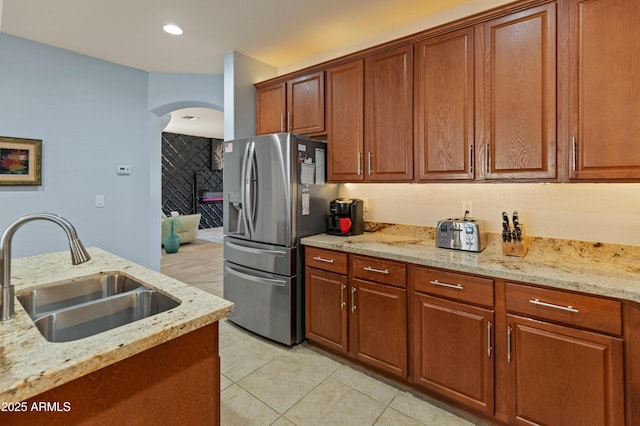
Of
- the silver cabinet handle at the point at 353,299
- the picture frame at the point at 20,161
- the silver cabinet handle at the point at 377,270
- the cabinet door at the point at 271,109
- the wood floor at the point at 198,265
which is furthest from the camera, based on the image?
the wood floor at the point at 198,265

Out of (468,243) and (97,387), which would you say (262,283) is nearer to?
(468,243)

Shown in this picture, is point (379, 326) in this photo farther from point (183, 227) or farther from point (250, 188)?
point (183, 227)

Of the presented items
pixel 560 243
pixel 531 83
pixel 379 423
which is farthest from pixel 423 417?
pixel 531 83

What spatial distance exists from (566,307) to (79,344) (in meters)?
1.92

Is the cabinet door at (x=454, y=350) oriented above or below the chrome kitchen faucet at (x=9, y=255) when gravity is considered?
below

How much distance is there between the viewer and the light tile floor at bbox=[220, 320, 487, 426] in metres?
1.81

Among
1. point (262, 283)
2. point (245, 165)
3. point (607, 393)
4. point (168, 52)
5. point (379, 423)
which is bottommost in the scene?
point (379, 423)

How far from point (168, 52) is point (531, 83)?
122 inches

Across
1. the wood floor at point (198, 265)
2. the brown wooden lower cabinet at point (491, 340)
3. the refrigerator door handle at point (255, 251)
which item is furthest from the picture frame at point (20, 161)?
the brown wooden lower cabinet at point (491, 340)

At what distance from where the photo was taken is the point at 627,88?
1.58 m

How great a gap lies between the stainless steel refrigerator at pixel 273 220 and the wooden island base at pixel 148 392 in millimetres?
1446

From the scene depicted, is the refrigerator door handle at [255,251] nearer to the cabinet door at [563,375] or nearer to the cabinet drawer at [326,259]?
the cabinet drawer at [326,259]

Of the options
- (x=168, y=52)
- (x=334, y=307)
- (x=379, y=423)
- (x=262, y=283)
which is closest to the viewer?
(x=379, y=423)

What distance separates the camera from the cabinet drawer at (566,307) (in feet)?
4.58
